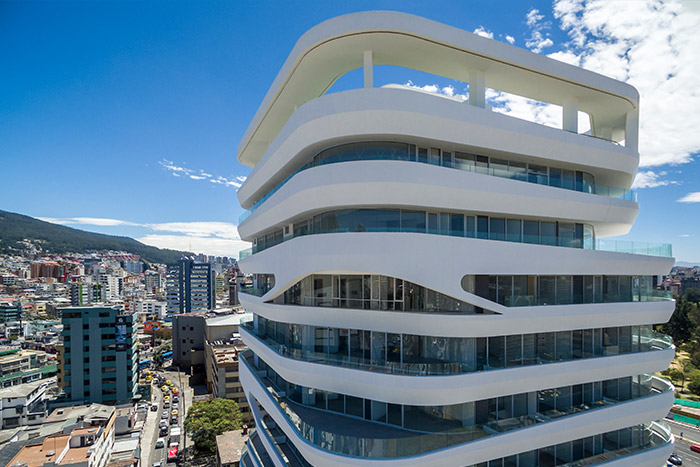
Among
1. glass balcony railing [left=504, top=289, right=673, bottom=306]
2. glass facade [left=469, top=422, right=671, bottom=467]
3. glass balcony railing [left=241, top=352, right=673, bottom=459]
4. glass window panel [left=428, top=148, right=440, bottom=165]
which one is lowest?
glass facade [left=469, top=422, right=671, bottom=467]

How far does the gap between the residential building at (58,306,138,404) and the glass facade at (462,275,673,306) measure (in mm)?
65210

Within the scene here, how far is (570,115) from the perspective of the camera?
60.7ft

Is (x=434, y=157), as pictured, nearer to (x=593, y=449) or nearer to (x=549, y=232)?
(x=549, y=232)

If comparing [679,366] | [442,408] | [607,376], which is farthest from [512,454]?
[679,366]

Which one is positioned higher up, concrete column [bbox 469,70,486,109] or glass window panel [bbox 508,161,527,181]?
concrete column [bbox 469,70,486,109]

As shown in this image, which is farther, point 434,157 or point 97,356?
point 97,356

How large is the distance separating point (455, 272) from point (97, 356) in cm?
6814

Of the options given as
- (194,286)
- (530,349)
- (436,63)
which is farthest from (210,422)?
(194,286)

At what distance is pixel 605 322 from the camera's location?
1650cm

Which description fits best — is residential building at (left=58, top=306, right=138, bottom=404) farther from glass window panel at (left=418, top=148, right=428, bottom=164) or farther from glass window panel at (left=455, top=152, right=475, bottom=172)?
glass window panel at (left=455, top=152, right=475, bottom=172)

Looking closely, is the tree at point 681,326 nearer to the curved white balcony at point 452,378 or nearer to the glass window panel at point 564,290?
the curved white balcony at point 452,378

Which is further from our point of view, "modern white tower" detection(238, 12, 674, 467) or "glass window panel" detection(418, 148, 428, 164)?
"glass window panel" detection(418, 148, 428, 164)

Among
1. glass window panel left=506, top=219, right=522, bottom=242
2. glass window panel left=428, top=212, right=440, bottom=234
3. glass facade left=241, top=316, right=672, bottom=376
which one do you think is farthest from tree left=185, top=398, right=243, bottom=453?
glass window panel left=506, top=219, right=522, bottom=242

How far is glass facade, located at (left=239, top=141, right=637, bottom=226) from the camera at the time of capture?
48.5ft
